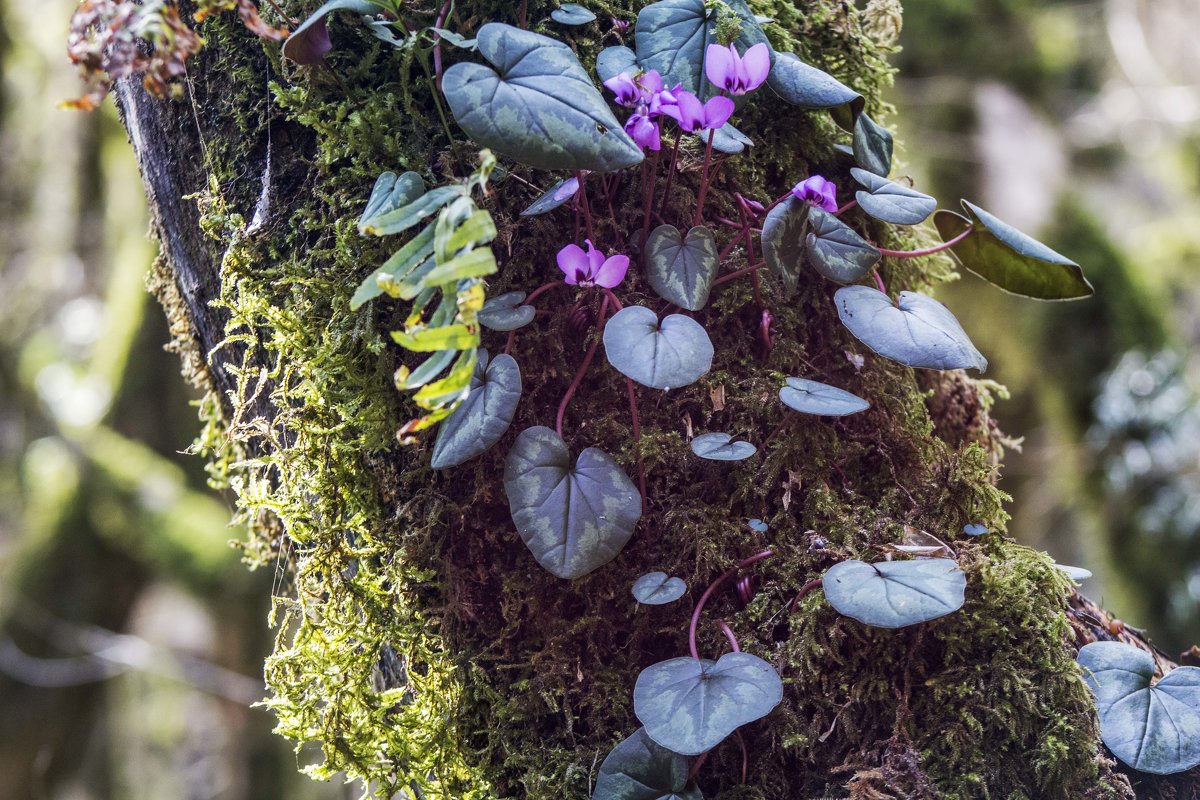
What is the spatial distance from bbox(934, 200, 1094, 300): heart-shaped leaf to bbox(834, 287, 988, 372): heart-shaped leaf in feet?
0.53

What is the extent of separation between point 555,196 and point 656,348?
8.5 inches

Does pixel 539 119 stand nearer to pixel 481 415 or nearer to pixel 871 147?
pixel 481 415

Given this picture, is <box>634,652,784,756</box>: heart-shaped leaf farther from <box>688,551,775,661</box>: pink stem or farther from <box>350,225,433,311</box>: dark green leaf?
<box>350,225,433,311</box>: dark green leaf

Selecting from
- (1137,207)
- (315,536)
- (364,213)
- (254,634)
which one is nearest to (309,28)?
(364,213)

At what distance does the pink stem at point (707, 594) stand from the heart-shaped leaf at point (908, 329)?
294 mm

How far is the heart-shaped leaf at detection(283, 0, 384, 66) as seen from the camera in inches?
36.4

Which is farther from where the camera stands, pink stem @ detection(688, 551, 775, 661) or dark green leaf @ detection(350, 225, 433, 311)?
pink stem @ detection(688, 551, 775, 661)

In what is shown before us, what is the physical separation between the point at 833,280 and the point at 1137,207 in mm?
6114

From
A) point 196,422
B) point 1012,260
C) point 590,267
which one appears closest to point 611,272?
point 590,267

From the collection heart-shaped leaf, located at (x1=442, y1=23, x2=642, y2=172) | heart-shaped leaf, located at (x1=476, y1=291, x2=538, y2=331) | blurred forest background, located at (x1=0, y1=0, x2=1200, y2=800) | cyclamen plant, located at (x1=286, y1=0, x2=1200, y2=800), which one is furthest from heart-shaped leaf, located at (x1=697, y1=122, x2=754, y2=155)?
blurred forest background, located at (x1=0, y1=0, x2=1200, y2=800)

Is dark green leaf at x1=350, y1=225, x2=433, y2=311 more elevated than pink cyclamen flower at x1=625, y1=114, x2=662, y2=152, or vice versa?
pink cyclamen flower at x1=625, y1=114, x2=662, y2=152

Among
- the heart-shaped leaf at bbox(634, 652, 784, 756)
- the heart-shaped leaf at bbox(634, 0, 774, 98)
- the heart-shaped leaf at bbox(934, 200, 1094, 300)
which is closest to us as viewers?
the heart-shaped leaf at bbox(634, 652, 784, 756)

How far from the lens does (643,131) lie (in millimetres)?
983

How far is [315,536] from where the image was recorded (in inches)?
41.6
